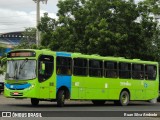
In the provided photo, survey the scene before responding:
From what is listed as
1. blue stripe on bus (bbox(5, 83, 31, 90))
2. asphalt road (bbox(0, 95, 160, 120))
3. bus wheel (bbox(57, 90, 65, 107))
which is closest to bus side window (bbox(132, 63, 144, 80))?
asphalt road (bbox(0, 95, 160, 120))

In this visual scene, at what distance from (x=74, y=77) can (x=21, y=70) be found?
3310 millimetres

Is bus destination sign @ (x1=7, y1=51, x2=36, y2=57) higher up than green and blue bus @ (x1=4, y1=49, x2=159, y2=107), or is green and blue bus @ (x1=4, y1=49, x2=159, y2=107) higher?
bus destination sign @ (x1=7, y1=51, x2=36, y2=57)

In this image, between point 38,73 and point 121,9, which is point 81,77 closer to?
point 38,73

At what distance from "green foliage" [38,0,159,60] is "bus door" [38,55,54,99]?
13013 millimetres

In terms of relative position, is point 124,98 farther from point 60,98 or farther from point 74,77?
point 60,98

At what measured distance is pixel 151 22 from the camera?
39.5m

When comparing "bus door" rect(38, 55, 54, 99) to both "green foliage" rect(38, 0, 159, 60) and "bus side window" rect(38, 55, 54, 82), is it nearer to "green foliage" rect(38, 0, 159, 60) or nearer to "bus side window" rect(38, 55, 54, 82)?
"bus side window" rect(38, 55, 54, 82)

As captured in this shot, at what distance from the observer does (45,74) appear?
78.6 ft

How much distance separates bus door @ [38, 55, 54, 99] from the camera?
2362 cm

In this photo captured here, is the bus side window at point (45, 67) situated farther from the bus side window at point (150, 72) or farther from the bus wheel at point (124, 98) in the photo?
the bus side window at point (150, 72)

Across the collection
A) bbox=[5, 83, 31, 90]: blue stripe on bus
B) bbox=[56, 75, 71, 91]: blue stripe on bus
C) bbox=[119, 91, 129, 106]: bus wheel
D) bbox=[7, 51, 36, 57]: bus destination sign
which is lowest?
bbox=[119, 91, 129, 106]: bus wheel

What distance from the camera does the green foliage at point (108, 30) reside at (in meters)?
37.3

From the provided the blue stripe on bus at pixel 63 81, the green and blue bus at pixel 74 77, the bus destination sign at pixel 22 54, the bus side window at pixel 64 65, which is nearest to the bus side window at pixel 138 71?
the green and blue bus at pixel 74 77

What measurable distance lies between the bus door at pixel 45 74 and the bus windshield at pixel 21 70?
1.18 ft
